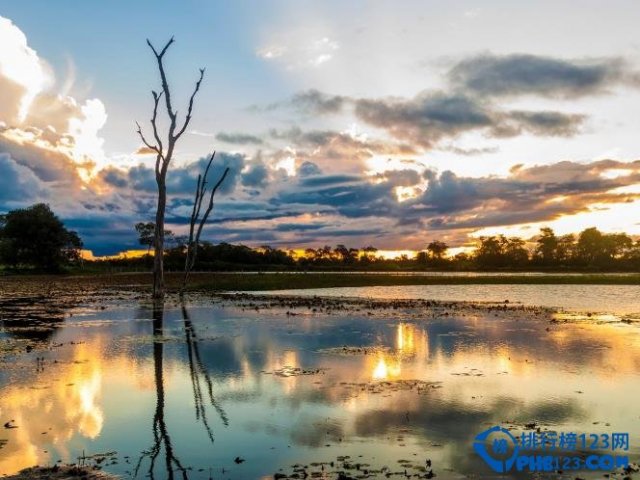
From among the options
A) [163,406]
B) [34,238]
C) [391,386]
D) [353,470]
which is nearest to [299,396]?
[391,386]

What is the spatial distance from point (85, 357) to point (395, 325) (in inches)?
590

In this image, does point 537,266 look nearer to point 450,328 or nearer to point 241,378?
point 450,328

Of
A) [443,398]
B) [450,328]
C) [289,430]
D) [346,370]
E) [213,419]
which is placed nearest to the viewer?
[289,430]

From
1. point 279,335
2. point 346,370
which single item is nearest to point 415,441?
point 346,370

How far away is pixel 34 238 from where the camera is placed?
109 m

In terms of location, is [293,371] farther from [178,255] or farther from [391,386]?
A: [178,255]

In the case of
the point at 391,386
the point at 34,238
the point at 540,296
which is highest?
the point at 34,238

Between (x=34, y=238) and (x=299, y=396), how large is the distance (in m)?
110

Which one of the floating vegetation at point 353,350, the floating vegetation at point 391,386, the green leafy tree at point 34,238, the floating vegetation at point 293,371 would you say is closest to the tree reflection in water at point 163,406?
the floating vegetation at point 293,371

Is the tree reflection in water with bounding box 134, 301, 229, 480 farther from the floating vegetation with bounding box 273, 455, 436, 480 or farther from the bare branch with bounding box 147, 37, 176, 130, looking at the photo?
the bare branch with bounding box 147, 37, 176, 130

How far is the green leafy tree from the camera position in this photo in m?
109

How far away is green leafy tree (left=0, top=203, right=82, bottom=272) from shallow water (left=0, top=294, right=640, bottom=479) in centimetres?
9367

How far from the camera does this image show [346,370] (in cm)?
1673

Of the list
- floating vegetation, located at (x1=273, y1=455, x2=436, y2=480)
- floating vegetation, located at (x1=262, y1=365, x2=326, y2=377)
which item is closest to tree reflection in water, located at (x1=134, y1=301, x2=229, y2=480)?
floating vegetation, located at (x1=273, y1=455, x2=436, y2=480)
